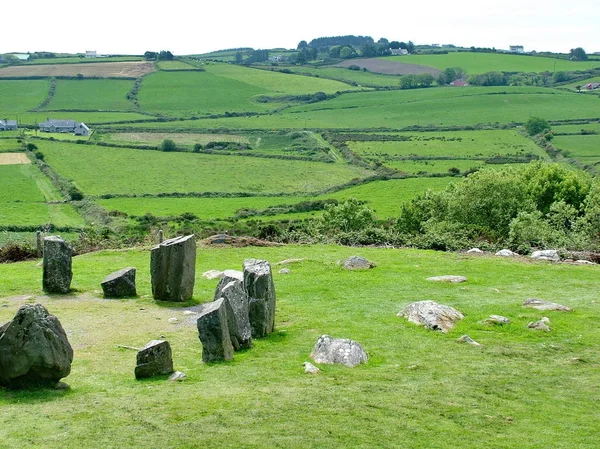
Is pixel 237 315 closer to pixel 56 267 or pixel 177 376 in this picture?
pixel 177 376

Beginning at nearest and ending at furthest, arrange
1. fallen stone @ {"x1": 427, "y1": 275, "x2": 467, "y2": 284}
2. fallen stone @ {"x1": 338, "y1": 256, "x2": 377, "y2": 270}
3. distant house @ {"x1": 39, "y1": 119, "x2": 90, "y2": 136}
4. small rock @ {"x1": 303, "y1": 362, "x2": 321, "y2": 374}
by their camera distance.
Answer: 1. small rock @ {"x1": 303, "y1": 362, "x2": 321, "y2": 374}
2. fallen stone @ {"x1": 427, "y1": 275, "x2": 467, "y2": 284}
3. fallen stone @ {"x1": 338, "y1": 256, "x2": 377, "y2": 270}
4. distant house @ {"x1": 39, "y1": 119, "x2": 90, "y2": 136}

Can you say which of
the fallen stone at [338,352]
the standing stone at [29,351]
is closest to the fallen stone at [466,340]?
the fallen stone at [338,352]

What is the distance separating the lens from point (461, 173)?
111 metres

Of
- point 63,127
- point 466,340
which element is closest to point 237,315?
point 466,340

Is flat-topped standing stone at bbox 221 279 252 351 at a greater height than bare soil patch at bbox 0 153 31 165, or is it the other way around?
flat-topped standing stone at bbox 221 279 252 351

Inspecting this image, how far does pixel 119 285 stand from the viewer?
34.1 metres

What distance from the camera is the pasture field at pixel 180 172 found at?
355ft

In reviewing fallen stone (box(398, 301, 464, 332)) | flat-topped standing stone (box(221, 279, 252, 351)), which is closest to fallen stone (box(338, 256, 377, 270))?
fallen stone (box(398, 301, 464, 332))

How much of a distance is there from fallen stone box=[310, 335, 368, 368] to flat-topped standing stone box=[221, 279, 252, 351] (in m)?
2.45

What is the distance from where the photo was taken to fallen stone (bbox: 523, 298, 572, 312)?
2992 cm

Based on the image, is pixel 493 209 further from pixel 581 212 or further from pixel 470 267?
pixel 470 267

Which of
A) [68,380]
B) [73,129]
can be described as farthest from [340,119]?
[68,380]

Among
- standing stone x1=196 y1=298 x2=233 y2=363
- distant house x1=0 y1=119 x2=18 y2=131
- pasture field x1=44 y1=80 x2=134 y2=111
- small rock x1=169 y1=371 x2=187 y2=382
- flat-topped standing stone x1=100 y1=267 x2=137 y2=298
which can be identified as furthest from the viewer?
pasture field x1=44 y1=80 x2=134 y2=111

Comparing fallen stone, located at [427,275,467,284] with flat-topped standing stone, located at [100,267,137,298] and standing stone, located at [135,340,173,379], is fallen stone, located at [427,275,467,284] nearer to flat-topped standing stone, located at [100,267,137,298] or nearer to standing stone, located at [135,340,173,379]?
flat-topped standing stone, located at [100,267,137,298]
